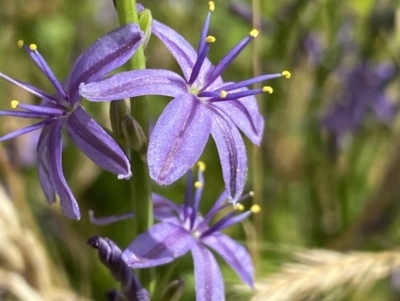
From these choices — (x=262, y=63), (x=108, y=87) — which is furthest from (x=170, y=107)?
(x=262, y=63)

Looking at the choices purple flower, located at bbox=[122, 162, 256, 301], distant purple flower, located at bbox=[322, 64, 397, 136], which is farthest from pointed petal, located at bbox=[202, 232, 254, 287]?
distant purple flower, located at bbox=[322, 64, 397, 136]

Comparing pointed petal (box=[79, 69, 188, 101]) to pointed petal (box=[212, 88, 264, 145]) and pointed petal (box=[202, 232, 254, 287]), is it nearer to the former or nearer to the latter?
pointed petal (box=[212, 88, 264, 145])

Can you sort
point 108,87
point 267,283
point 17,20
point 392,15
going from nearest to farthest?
1. point 108,87
2. point 267,283
3. point 392,15
4. point 17,20

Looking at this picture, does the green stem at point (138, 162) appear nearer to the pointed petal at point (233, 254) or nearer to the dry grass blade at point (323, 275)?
the pointed petal at point (233, 254)

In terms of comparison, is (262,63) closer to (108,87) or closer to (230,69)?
(230,69)

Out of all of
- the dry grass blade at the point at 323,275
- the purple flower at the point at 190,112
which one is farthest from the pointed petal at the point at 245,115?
the dry grass blade at the point at 323,275

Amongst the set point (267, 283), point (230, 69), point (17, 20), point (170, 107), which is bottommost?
point (267, 283)
